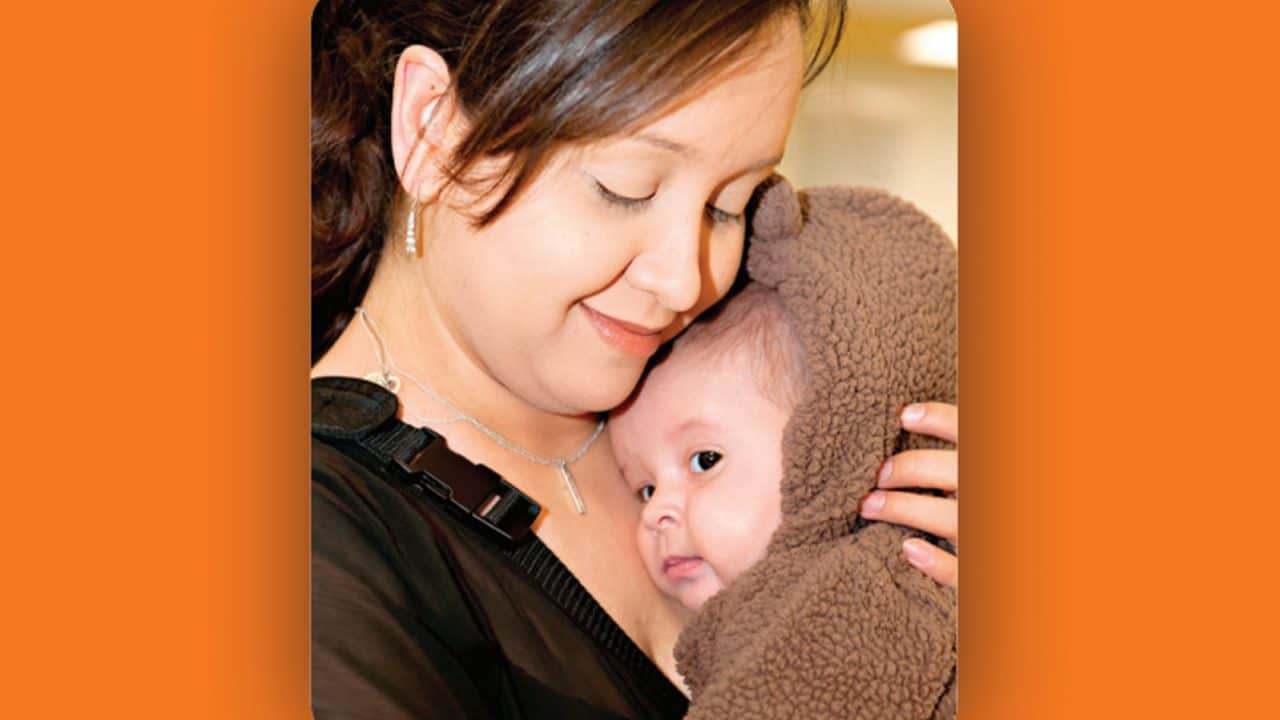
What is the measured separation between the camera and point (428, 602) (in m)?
1.33

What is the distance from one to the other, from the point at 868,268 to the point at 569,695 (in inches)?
26.6

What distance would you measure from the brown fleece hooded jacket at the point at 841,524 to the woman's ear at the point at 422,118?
1.49 feet

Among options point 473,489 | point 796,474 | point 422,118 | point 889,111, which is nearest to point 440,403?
point 473,489

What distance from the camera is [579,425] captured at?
5.42 ft

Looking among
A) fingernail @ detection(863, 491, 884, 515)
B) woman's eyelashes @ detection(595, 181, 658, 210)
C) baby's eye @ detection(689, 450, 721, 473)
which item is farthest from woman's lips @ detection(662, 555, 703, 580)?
woman's eyelashes @ detection(595, 181, 658, 210)

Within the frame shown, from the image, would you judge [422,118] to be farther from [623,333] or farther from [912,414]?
[912,414]

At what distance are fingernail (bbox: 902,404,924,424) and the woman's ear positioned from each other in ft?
2.17

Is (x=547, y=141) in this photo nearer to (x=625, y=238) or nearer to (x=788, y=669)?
(x=625, y=238)

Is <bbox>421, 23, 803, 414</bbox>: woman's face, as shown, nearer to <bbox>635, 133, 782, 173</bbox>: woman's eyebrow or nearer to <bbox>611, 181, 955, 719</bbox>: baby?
<bbox>635, 133, 782, 173</bbox>: woman's eyebrow

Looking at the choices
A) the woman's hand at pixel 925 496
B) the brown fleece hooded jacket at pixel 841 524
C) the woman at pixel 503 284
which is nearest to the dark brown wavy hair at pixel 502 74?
the woman at pixel 503 284

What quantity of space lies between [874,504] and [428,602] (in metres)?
0.59

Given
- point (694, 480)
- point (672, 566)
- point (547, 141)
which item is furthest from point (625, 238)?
point (672, 566)

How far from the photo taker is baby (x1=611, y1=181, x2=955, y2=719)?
1.48 meters

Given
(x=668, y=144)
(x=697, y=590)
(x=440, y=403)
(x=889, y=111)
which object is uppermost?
(x=889, y=111)
